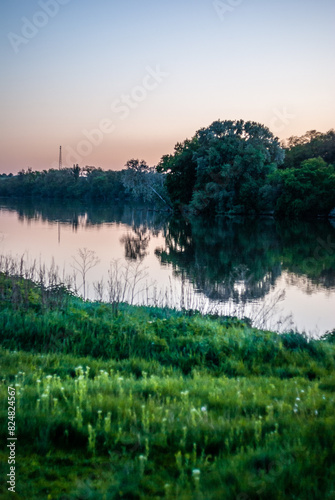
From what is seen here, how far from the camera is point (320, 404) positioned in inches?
190

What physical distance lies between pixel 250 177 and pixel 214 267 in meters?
42.7

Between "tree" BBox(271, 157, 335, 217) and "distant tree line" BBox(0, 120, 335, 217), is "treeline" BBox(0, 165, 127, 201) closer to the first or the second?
"distant tree line" BBox(0, 120, 335, 217)

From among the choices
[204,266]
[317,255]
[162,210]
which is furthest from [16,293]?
[162,210]

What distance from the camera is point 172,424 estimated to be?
436cm

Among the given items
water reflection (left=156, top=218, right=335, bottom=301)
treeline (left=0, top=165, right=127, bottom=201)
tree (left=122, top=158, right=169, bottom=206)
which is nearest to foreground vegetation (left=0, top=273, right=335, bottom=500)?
water reflection (left=156, top=218, right=335, bottom=301)

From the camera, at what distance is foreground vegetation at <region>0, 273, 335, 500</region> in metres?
3.37

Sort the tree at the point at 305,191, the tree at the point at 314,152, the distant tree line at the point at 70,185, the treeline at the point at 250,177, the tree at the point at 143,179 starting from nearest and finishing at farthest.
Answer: the tree at the point at 305,191 → the treeline at the point at 250,177 → the tree at the point at 314,152 → the tree at the point at 143,179 → the distant tree line at the point at 70,185

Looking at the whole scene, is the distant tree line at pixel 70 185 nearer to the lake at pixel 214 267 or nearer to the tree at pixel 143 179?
the tree at pixel 143 179

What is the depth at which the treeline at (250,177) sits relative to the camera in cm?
6475

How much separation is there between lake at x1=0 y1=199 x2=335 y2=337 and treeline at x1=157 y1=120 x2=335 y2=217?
16.1 meters

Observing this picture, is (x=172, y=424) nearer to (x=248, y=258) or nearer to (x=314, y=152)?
(x=248, y=258)

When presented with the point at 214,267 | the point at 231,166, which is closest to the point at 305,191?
the point at 231,166

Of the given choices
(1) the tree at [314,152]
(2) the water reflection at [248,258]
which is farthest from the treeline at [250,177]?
(2) the water reflection at [248,258]

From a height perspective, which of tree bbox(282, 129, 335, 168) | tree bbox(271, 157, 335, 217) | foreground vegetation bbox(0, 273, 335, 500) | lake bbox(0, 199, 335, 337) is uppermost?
tree bbox(282, 129, 335, 168)
